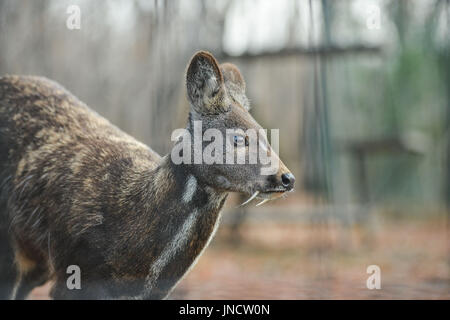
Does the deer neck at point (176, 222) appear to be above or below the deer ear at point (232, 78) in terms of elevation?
below

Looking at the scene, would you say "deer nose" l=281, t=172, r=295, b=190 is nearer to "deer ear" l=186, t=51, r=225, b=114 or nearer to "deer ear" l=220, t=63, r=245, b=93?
"deer ear" l=186, t=51, r=225, b=114

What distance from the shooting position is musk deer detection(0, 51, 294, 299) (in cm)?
397

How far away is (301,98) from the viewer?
1322 centimetres

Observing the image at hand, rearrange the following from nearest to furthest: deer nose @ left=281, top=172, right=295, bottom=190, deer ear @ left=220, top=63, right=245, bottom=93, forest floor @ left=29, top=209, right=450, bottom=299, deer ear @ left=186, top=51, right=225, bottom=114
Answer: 1. deer nose @ left=281, top=172, right=295, bottom=190
2. deer ear @ left=186, top=51, right=225, bottom=114
3. deer ear @ left=220, top=63, right=245, bottom=93
4. forest floor @ left=29, top=209, right=450, bottom=299

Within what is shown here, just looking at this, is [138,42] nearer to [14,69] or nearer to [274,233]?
[14,69]

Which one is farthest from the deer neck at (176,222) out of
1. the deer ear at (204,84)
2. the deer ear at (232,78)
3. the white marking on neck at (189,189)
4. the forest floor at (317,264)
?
the deer ear at (232,78)

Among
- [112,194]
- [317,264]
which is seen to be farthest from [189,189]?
[317,264]

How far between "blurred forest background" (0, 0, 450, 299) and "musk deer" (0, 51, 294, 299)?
2.55 ft

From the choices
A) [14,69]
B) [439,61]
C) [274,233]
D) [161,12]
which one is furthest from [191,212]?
[439,61]

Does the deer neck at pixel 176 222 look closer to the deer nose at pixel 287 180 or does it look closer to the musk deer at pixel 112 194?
the musk deer at pixel 112 194

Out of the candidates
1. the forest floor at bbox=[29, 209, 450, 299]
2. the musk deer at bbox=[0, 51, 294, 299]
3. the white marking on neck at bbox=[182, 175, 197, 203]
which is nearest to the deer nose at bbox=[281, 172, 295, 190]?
the musk deer at bbox=[0, 51, 294, 299]

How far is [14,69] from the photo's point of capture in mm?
9156

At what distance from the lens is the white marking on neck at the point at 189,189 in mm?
3965

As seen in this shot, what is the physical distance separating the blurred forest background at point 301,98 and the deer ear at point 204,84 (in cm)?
72
